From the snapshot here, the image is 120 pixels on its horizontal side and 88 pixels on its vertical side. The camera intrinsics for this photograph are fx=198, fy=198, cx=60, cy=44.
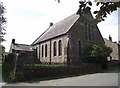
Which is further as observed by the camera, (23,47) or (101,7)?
(23,47)

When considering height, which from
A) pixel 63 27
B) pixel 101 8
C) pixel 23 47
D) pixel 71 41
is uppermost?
pixel 63 27

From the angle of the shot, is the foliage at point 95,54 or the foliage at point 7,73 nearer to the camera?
the foliage at point 7,73

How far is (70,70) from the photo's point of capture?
88.4 feet

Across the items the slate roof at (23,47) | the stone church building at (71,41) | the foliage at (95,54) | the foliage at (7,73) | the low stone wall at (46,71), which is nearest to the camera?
the foliage at (7,73)

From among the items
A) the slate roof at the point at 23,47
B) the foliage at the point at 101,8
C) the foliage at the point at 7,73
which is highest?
the slate roof at the point at 23,47

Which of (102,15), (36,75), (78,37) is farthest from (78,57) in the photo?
(102,15)

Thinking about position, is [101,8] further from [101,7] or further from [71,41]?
[71,41]

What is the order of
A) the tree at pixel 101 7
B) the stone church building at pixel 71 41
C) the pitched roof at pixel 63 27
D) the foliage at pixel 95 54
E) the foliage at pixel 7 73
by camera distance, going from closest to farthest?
1. the tree at pixel 101 7
2. the foliage at pixel 7 73
3. the foliage at pixel 95 54
4. the stone church building at pixel 71 41
5. the pitched roof at pixel 63 27

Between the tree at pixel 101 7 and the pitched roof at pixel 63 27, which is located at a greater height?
the pitched roof at pixel 63 27

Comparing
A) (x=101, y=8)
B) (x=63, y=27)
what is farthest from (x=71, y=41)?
(x=101, y=8)

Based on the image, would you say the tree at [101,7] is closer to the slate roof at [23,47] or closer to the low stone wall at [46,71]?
the low stone wall at [46,71]

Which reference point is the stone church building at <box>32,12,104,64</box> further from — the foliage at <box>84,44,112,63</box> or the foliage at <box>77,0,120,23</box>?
the foliage at <box>77,0,120,23</box>

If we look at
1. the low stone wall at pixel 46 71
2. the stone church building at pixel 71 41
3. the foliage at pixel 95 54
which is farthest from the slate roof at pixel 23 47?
the low stone wall at pixel 46 71

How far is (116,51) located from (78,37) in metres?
16.3
